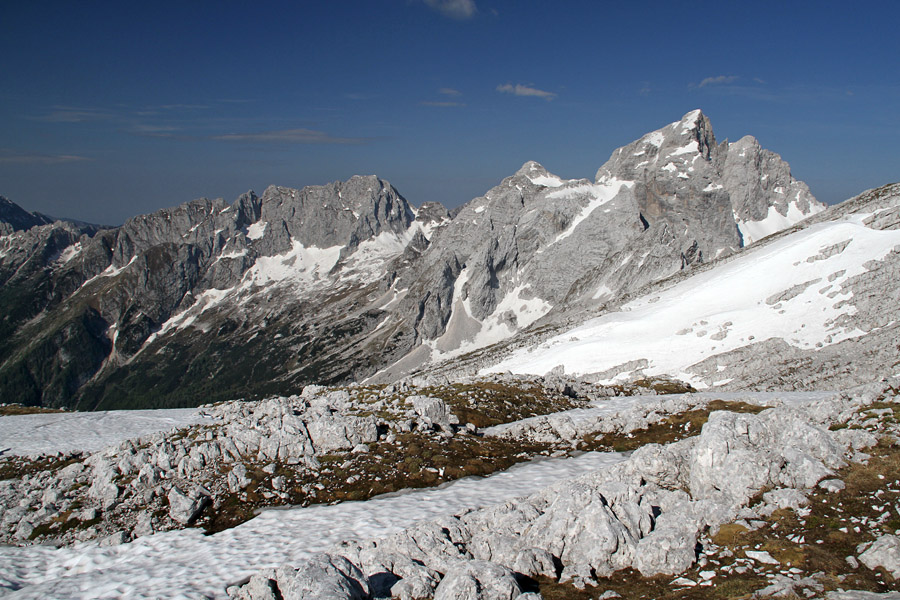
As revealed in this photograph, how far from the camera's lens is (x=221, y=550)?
25062mm

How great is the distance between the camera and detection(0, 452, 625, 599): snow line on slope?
22.5 metres

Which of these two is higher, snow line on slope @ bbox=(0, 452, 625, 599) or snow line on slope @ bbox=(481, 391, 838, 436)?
snow line on slope @ bbox=(481, 391, 838, 436)

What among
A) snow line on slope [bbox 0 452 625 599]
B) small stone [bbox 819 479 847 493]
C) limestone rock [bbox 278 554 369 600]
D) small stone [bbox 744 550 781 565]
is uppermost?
small stone [bbox 819 479 847 493]

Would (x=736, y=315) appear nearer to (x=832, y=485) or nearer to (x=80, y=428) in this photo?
(x=832, y=485)

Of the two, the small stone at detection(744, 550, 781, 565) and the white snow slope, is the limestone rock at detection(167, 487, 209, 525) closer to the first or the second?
the small stone at detection(744, 550, 781, 565)

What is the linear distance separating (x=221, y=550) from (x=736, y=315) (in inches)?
4005

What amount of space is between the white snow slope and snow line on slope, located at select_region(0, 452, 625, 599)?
67.1 metres

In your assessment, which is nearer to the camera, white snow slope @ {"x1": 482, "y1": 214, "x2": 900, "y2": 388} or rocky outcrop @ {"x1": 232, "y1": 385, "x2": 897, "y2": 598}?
rocky outcrop @ {"x1": 232, "y1": 385, "x2": 897, "y2": 598}

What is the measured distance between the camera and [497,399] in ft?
165

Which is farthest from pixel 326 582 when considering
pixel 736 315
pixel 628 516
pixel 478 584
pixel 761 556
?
pixel 736 315

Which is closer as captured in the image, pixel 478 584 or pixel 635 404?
pixel 478 584

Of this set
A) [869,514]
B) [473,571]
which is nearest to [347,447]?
[473,571]

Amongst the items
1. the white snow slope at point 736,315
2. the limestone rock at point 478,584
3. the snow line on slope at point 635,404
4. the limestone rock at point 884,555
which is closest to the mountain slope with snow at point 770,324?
the white snow slope at point 736,315

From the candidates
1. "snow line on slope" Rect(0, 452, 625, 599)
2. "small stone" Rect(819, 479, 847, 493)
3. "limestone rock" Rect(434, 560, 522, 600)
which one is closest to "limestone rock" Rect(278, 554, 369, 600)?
"limestone rock" Rect(434, 560, 522, 600)
